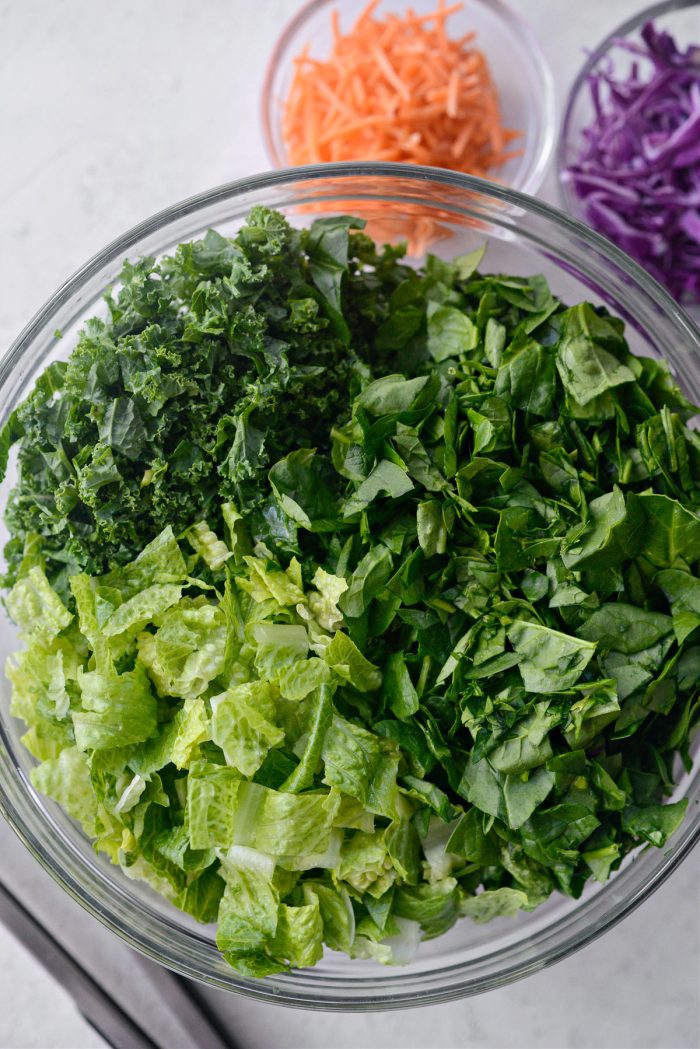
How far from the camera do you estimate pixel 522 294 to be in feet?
4.78

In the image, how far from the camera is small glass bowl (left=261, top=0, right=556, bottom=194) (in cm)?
196

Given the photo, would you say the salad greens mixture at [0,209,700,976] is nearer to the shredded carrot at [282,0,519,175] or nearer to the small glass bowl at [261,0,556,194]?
the shredded carrot at [282,0,519,175]

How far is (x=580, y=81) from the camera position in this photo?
1.99 m

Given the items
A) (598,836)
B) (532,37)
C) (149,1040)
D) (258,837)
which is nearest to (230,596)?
(258,837)

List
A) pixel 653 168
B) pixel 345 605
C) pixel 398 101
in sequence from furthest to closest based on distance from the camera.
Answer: pixel 653 168 < pixel 398 101 < pixel 345 605

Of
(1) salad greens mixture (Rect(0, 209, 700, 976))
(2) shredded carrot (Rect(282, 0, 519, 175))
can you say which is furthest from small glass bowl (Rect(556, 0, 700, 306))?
(1) salad greens mixture (Rect(0, 209, 700, 976))

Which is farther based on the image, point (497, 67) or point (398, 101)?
point (497, 67)

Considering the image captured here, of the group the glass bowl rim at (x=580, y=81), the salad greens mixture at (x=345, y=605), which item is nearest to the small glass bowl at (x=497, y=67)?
the glass bowl rim at (x=580, y=81)

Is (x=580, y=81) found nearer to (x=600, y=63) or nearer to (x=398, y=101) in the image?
(x=600, y=63)

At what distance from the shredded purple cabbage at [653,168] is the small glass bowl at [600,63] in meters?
0.02

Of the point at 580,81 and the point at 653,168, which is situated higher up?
the point at 580,81

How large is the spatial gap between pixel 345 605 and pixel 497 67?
1.38m

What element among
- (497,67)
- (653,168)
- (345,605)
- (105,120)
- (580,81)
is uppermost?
(105,120)

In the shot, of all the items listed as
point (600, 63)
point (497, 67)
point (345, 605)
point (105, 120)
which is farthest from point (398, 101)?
point (345, 605)
